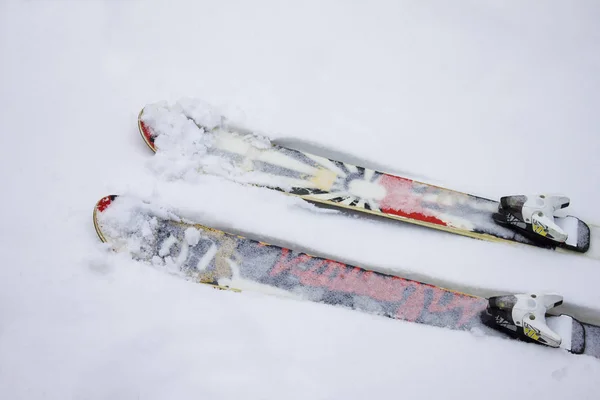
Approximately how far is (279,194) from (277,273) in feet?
1.50

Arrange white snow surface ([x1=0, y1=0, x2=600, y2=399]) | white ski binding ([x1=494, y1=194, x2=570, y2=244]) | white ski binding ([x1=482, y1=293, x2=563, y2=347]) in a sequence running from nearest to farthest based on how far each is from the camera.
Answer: white snow surface ([x1=0, y1=0, x2=600, y2=399]), white ski binding ([x1=482, y1=293, x2=563, y2=347]), white ski binding ([x1=494, y1=194, x2=570, y2=244])

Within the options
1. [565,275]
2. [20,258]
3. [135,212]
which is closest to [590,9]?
[565,275]

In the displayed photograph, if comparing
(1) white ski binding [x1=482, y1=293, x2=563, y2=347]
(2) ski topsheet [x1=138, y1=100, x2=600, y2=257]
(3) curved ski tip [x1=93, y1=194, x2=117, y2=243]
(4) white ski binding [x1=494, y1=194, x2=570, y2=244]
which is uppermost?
(4) white ski binding [x1=494, y1=194, x2=570, y2=244]

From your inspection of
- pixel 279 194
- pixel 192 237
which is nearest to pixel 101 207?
pixel 192 237

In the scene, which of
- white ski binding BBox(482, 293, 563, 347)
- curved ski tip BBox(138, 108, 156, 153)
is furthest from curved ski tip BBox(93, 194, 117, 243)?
white ski binding BBox(482, 293, 563, 347)

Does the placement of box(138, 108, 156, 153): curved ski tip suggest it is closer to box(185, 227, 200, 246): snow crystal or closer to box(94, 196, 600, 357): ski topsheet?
box(94, 196, 600, 357): ski topsheet

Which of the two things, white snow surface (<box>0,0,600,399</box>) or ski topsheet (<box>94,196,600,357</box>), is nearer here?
white snow surface (<box>0,0,600,399</box>)

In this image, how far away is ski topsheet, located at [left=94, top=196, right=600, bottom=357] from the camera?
223cm

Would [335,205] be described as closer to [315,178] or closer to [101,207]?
[315,178]

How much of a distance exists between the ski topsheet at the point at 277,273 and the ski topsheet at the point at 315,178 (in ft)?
1.17

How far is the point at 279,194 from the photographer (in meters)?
2.49

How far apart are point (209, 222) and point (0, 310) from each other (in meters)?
1.02

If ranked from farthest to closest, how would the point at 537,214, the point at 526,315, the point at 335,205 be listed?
1. the point at 335,205
2. the point at 537,214
3. the point at 526,315

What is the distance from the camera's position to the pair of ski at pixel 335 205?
224 cm
